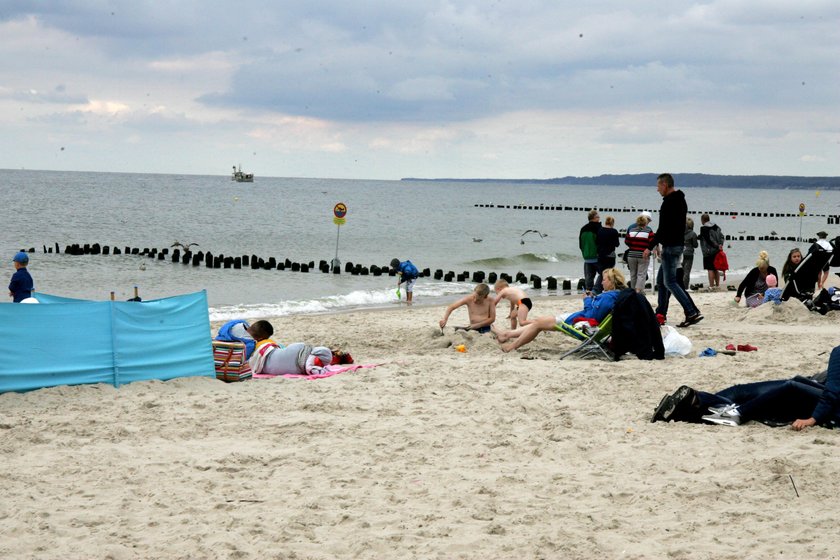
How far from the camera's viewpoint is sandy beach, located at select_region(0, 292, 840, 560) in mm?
4699

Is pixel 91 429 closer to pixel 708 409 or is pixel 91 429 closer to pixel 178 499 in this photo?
pixel 178 499

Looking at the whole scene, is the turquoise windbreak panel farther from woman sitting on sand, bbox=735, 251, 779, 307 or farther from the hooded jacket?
woman sitting on sand, bbox=735, 251, 779, 307

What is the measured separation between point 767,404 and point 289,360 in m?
4.79

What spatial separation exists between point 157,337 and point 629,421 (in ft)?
15.0

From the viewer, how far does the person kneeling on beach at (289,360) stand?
918 centimetres

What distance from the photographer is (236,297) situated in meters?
22.6

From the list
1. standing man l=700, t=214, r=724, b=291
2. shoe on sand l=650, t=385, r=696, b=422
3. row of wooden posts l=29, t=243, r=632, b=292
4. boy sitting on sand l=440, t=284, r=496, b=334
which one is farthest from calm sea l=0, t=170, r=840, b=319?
shoe on sand l=650, t=385, r=696, b=422

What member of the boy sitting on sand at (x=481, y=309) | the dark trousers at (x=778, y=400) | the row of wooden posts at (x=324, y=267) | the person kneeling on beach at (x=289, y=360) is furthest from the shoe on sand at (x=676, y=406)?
the row of wooden posts at (x=324, y=267)

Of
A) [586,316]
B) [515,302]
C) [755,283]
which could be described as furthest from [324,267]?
[586,316]

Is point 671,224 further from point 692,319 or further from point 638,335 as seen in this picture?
point 638,335

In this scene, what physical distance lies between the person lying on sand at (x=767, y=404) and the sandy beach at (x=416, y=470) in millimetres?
147

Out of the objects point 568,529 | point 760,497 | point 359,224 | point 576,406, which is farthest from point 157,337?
point 359,224

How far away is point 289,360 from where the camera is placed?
30.2ft

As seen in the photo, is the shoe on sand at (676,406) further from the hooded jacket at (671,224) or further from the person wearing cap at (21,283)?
the person wearing cap at (21,283)
